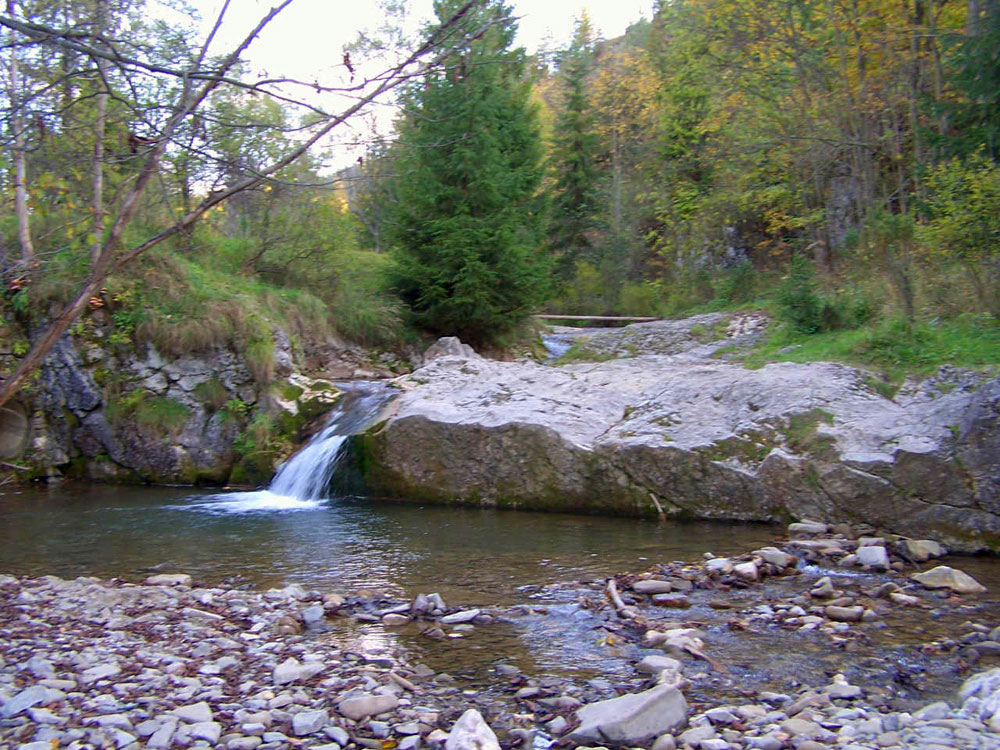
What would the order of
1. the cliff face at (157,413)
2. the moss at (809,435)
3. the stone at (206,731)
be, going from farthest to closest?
the cliff face at (157,413)
the moss at (809,435)
the stone at (206,731)

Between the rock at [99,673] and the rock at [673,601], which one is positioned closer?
the rock at [99,673]

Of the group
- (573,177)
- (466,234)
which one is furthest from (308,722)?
(573,177)

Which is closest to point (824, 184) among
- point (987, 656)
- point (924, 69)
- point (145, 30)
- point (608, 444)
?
point (924, 69)

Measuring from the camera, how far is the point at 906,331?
980 centimetres

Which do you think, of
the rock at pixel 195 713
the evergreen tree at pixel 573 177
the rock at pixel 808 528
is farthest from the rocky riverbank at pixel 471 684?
the evergreen tree at pixel 573 177

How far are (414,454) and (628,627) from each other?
5.33 m

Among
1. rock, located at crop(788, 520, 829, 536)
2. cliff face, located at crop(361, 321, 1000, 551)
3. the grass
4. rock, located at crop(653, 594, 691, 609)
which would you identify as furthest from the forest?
rock, located at crop(653, 594, 691, 609)

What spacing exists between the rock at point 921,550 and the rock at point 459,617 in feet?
13.0

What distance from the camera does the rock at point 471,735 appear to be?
12.3 feet

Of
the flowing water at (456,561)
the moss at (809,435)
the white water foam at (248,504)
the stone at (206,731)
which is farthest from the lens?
the white water foam at (248,504)

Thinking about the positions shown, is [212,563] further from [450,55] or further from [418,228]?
[418,228]

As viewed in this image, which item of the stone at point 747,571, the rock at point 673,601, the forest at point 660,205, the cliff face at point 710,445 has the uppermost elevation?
the forest at point 660,205

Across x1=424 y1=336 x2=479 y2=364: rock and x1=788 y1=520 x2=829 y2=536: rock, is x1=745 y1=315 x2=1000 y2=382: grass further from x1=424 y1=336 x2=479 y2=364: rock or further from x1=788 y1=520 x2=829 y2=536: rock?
x1=424 y1=336 x2=479 y2=364: rock

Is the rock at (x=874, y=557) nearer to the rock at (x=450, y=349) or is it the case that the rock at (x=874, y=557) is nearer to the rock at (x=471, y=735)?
the rock at (x=471, y=735)
